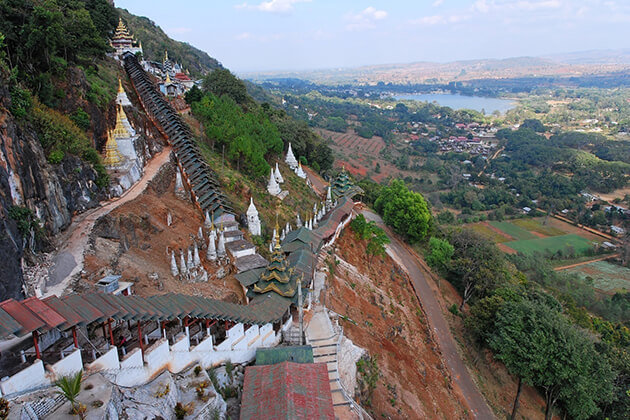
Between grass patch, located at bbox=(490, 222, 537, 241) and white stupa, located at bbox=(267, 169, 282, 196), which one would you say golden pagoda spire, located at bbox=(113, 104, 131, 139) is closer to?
white stupa, located at bbox=(267, 169, 282, 196)

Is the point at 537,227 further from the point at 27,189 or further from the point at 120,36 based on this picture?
the point at 27,189

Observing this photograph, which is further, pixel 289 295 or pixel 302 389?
pixel 289 295

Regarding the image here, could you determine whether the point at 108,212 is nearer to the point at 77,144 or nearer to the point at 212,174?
the point at 77,144

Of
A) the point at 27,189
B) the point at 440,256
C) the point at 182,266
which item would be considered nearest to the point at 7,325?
the point at 27,189

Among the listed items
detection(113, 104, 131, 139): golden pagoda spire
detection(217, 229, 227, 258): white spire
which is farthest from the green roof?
A: detection(113, 104, 131, 139): golden pagoda spire

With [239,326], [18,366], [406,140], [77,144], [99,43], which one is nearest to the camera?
[18,366]

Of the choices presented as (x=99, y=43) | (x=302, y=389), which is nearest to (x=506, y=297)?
(x=302, y=389)
